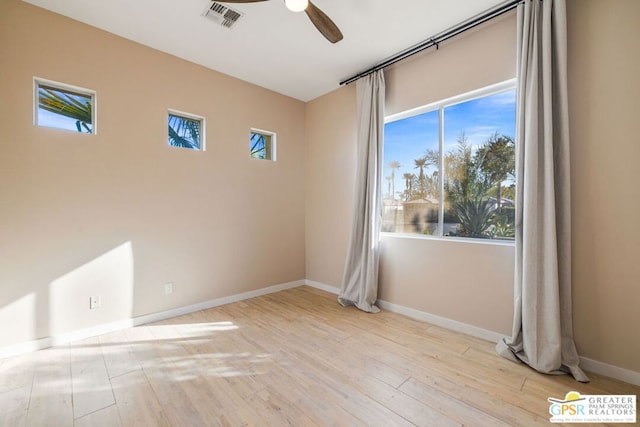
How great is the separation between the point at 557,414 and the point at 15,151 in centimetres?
444

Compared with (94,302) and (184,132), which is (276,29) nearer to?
(184,132)

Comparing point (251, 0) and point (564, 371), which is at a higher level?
point (251, 0)

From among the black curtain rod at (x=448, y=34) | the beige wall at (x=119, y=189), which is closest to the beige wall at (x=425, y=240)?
the black curtain rod at (x=448, y=34)

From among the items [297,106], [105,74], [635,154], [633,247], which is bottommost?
[633,247]

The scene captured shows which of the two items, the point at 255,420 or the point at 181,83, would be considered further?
the point at 181,83

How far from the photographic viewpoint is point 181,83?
10.2 feet

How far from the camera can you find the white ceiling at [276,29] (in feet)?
7.54

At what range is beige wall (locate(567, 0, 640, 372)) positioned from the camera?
1853 mm

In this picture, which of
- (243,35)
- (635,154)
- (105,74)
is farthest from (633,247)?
(105,74)

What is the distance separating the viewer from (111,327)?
105 inches

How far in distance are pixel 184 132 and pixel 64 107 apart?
41.8 inches

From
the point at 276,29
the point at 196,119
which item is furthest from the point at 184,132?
the point at 276,29

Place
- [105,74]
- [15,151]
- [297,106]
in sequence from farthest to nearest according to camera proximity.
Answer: [297,106] → [105,74] → [15,151]

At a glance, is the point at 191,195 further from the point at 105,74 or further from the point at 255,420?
the point at 255,420
